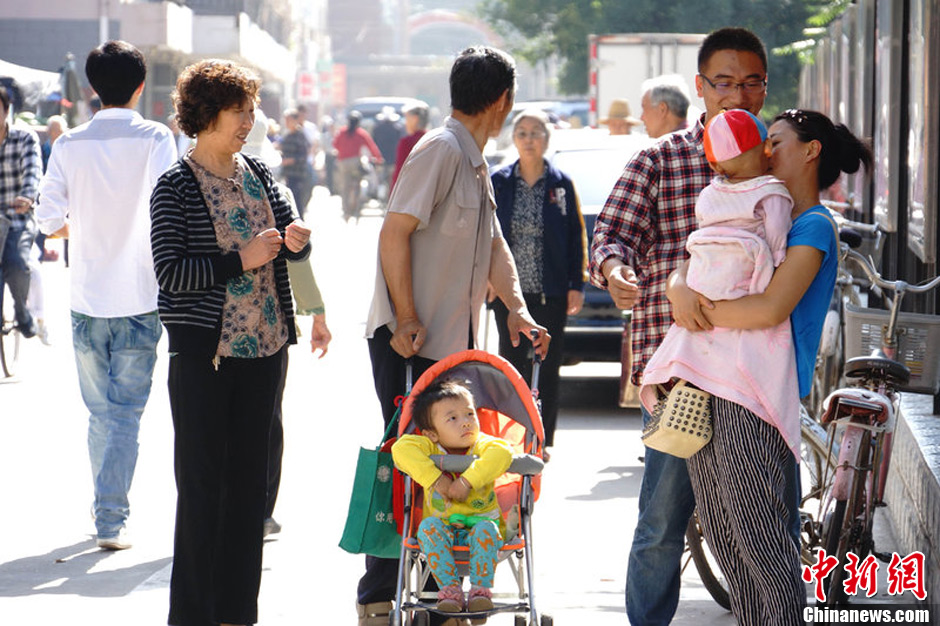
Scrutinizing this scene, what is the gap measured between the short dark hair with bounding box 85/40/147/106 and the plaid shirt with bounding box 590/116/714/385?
8.89ft

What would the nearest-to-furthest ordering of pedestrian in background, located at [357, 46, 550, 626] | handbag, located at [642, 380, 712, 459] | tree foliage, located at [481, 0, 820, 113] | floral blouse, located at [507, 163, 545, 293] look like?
1. handbag, located at [642, 380, 712, 459]
2. pedestrian in background, located at [357, 46, 550, 626]
3. floral blouse, located at [507, 163, 545, 293]
4. tree foliage, located at [481, 0, 820, 113]

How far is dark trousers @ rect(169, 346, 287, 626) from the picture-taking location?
17.0ft

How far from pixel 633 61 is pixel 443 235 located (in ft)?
79.1

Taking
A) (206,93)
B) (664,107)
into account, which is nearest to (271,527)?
(206,93)

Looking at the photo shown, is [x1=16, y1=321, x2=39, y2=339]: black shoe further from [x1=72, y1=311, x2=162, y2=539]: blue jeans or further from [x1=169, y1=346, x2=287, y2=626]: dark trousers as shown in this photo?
[x1=169, y1=346, x2=287, y2=626]: dark trousers

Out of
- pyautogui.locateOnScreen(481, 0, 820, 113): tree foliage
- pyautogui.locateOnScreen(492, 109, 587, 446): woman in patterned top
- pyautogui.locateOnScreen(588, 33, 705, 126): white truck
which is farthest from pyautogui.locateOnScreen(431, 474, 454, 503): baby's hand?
pyautogui.locateOnScreen(481, 0, 820, 113): tree foliage

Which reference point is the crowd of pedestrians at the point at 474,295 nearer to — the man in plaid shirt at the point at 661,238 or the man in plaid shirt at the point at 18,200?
the man in plaid shirt at the point at 661,238

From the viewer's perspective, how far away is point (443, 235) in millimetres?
5418

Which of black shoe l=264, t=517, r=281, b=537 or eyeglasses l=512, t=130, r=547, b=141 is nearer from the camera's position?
black shoe l=264, t=517, r=281, b=537

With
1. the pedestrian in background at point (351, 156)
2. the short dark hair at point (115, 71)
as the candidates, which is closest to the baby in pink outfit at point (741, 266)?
the short dark hair at point (115, 71)

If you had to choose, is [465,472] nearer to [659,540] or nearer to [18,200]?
[659,540]

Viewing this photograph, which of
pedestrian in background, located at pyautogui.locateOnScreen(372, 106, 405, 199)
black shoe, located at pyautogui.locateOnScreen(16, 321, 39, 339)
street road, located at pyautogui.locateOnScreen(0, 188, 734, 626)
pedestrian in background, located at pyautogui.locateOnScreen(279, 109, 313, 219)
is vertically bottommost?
street road, located at pyautogui.locateOnScreen(0, 188, 734, 626)

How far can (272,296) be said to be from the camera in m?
5.34

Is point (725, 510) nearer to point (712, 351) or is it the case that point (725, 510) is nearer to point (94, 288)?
point (712, 351)
